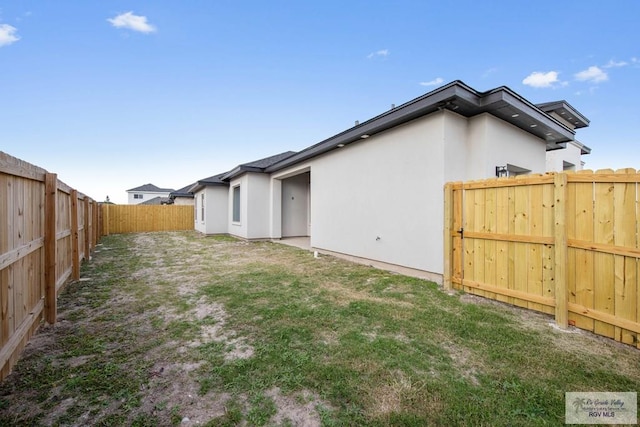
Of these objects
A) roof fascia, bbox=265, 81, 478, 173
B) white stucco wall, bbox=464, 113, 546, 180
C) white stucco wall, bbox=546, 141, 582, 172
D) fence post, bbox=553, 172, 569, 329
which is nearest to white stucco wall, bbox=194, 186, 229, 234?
roof fascia, bbox=265, 81, 478, 173

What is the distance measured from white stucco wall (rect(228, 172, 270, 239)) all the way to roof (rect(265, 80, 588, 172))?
238 inches

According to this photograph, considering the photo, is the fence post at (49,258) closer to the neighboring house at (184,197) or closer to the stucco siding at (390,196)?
the stucco siding at (390,196)

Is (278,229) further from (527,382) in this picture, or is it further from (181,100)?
(527,382)

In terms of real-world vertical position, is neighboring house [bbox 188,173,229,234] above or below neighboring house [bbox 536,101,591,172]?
below

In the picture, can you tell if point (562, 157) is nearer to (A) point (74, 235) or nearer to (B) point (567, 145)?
(B) point (567, 145)

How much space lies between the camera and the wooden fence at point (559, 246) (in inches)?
111

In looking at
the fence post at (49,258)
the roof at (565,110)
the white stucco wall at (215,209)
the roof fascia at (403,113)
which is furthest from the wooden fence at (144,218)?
the roof at (565,110)

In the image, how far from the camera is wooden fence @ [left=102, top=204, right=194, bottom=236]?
1672cm

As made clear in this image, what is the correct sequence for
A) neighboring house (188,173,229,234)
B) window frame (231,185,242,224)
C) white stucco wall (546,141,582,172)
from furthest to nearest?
neighboring house (188,173,229,234), window frame (231,185,242,224), white stucco wall (546,141,582,172)

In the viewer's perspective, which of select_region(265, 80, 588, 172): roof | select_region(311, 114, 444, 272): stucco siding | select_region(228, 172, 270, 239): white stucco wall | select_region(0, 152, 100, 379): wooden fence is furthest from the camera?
select_region(228, 172, 270, 239): white stucco wall

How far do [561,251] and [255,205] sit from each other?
1030cm

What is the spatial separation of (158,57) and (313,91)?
5579 millimetres

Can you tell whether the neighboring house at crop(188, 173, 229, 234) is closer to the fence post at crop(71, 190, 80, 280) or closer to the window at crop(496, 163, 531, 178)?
the fence post at crop(71, 190, 80, 280)

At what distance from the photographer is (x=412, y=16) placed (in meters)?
7.72
